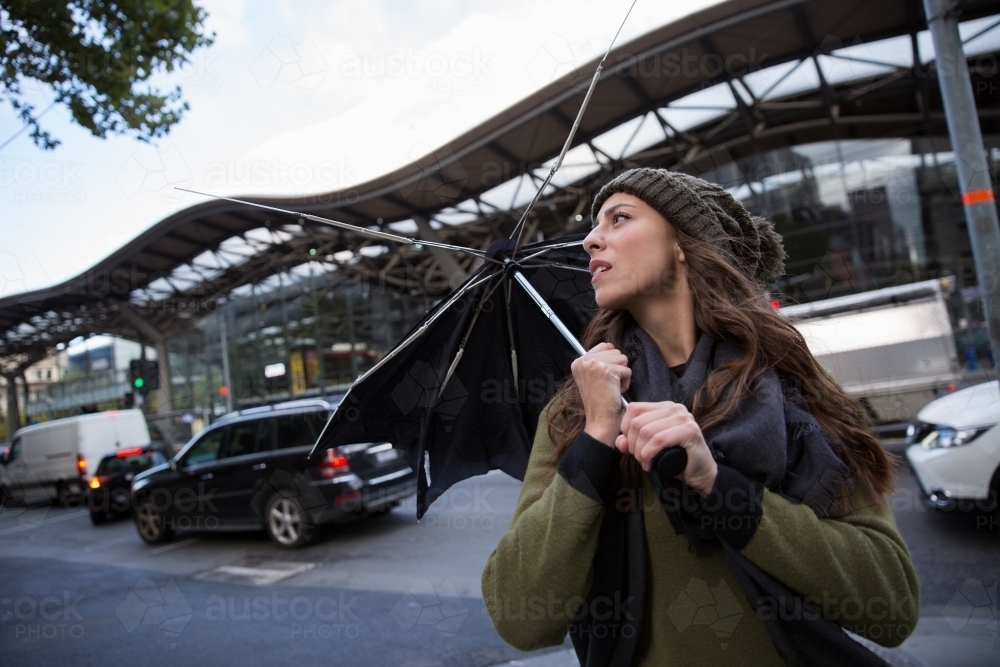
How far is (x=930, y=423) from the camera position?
6297 millimetres

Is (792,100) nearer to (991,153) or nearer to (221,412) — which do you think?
(991,153)

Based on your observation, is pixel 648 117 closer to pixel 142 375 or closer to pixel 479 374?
pixel 479 374

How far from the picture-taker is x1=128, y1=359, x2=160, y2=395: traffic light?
16000 millimetres

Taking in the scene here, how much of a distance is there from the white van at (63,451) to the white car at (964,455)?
1429 cm

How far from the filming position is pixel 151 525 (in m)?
9.34

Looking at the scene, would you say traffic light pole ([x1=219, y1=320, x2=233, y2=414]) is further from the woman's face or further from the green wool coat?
the green wool coat

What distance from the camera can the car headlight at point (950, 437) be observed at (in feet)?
18.9

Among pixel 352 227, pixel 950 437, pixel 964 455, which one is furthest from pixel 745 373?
pixel 950 437

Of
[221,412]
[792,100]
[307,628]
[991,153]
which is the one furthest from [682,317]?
[221,412]

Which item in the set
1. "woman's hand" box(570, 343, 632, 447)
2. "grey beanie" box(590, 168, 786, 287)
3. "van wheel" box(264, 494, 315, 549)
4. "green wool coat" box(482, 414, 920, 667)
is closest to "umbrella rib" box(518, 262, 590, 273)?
"grey beanie" box(590, 168, 786, 287)

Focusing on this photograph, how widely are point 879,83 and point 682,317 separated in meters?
15.4

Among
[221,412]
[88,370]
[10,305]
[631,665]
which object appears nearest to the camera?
[631,665]

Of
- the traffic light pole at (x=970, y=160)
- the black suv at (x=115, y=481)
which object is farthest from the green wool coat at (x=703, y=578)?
the black suv at (x=115, y=481)

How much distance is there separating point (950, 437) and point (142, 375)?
1678 cm
